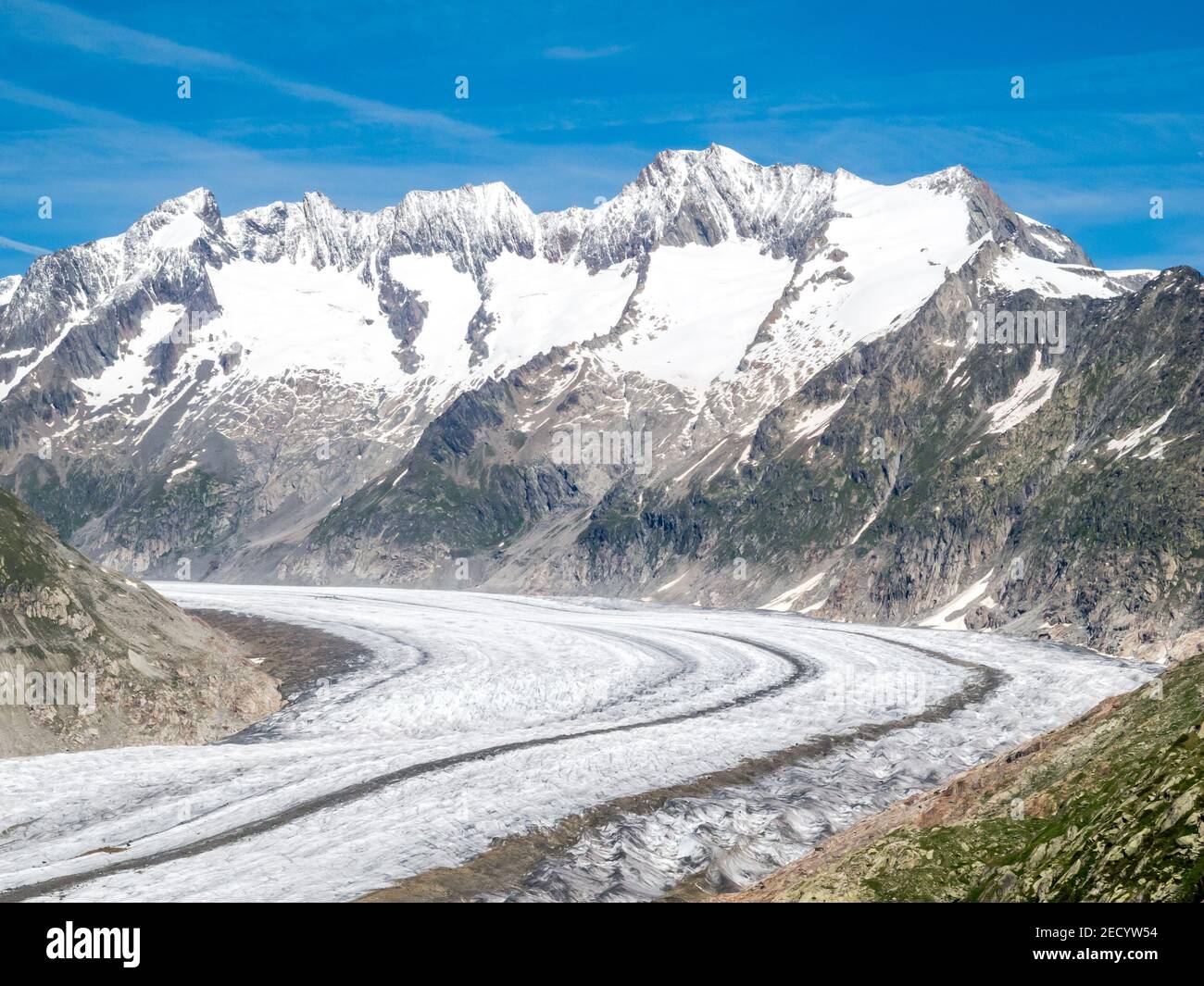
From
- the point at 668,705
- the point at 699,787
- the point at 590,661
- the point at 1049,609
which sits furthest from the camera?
the point at 1049,609

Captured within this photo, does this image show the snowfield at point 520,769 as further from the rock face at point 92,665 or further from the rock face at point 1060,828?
the rock face at point 1060,828

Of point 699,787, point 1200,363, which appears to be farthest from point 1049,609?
point 699,787
